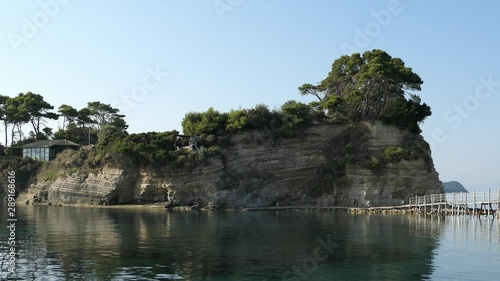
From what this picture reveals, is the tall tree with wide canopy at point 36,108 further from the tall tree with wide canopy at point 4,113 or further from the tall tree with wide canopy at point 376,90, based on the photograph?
the tall tree with wide canopy at point 376,90

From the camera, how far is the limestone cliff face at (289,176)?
6650cm

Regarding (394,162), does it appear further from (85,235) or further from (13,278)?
(13,278)

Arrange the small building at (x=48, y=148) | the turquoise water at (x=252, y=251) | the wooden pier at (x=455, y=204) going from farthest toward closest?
the small building at (x=48, y=148) → the wooden pier at (x=455, y=204) → the turquoise water at (x=252, y=251)

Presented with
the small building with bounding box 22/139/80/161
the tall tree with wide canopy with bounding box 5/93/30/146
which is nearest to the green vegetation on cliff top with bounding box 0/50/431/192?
the small building with bounding box 22/139/80/161

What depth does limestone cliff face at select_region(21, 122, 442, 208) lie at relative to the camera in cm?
6650


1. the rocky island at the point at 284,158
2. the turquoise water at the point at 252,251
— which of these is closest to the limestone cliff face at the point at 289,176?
the rocky island at the point at 284,158

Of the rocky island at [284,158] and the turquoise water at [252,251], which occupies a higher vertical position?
the rocky island at [284,158]

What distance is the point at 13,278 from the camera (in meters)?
21.5

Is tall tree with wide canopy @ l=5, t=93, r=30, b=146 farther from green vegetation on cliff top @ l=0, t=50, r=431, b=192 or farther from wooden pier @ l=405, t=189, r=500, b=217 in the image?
wooden pier @ l=405, t=189, r=500, b=217

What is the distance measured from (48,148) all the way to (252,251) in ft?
219

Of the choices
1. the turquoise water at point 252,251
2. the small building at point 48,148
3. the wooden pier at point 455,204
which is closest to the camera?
the turquoise water at point 252,251

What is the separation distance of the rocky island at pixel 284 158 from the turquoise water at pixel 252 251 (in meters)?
21.1

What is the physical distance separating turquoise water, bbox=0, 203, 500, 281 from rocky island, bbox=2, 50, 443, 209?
69.3 feet


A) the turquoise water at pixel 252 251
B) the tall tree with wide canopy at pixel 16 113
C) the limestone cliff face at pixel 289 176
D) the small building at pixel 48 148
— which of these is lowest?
the turquoise water at pixel 252 251
